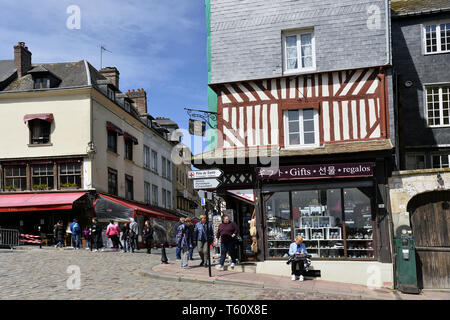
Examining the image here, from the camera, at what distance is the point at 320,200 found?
14.5 meters

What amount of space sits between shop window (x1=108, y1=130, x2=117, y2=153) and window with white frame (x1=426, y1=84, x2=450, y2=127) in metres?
17.4

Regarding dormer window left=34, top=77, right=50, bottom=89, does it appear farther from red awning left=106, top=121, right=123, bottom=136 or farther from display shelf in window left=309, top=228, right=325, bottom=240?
display shelf in window left=309, top=228, right=325, bottom=240

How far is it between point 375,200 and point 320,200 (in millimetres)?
1445

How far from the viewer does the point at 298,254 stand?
13367 millimetres

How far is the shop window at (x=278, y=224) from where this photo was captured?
14.6 meters

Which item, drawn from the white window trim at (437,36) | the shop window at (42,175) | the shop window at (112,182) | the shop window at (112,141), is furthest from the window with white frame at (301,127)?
the shop window at (112,141)

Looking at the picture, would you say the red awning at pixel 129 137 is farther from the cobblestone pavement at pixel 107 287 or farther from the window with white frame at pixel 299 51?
the window with white frame at pixel 299 51

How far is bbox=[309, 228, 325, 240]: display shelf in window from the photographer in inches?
569

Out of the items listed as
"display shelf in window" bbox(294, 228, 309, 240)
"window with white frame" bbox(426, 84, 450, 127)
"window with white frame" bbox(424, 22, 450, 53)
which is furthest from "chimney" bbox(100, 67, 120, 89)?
"display shelf in window" bbox(294, 228, 309, 240)

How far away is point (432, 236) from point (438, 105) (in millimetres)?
6420

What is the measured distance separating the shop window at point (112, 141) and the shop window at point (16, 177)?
479 cm

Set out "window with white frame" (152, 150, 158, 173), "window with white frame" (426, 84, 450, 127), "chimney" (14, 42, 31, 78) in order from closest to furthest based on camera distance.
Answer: "window with white frame" (426, 84, 450, 127), "chimney" (14, 42, 31, 78), "window with white frame" (152, 150, 158, 173)

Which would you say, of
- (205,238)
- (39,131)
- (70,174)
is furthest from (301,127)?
(39,131)
